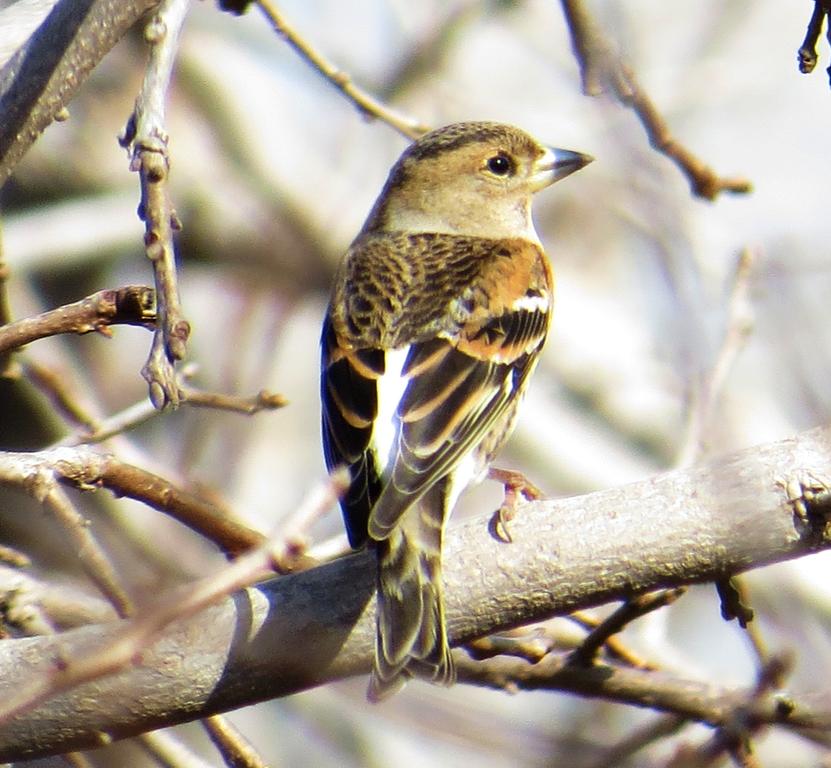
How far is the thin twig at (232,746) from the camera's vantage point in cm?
335

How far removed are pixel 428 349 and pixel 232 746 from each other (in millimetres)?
1865

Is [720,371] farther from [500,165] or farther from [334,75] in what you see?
[500,165]

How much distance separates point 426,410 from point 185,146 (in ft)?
20.2

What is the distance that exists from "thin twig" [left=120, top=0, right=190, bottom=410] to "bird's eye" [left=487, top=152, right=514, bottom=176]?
2.80 metres

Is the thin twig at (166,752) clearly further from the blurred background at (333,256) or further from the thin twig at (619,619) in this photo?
the blurred background at (333,256)

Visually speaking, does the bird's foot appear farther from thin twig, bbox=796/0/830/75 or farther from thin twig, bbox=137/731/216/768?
thin twig, bbox=796/0/830/75

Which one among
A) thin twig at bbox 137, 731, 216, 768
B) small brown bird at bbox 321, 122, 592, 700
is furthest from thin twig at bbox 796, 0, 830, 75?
thin twig at bbox 137, 731, 216, 768

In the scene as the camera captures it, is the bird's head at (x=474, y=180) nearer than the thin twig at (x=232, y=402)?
No

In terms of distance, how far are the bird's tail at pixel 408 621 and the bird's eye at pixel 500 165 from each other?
9.61 ft

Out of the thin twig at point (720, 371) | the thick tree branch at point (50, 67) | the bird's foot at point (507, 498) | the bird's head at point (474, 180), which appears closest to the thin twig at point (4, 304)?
the thick tree branch at point (50, 67)

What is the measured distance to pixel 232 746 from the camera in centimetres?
335

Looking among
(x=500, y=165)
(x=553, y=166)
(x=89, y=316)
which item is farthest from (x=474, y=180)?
(x=89, y=316)

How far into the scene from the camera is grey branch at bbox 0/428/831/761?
3.20 meters

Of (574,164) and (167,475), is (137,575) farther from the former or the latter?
(574,164)
